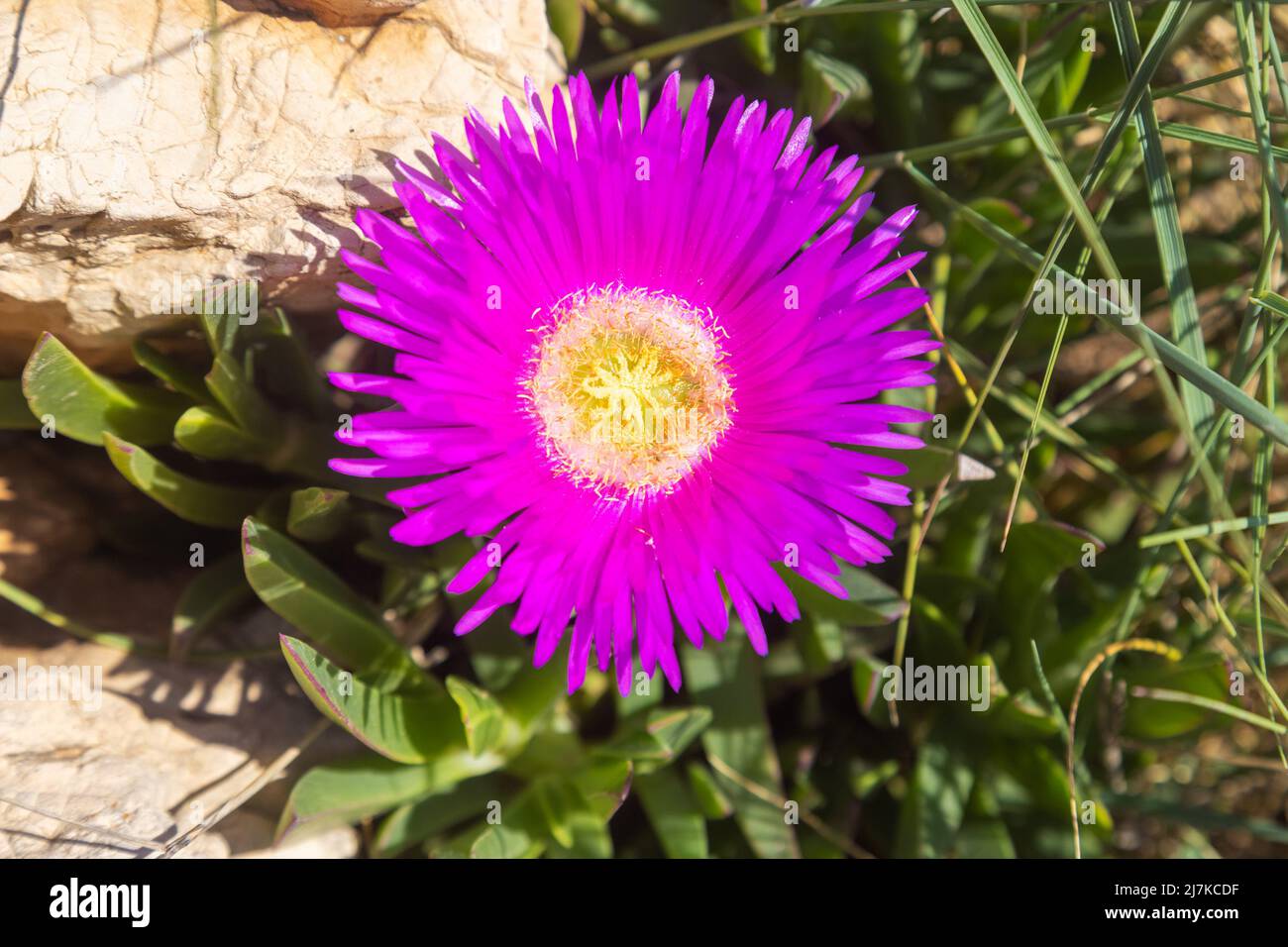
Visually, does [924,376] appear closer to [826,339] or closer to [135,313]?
[826,339]

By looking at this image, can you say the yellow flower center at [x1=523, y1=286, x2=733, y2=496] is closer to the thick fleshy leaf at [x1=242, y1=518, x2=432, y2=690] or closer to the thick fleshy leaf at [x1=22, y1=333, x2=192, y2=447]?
the thick fleshy leaf at [x1=242, y1=518, x2=432, y2=690]

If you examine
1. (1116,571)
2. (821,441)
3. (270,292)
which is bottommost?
(1116,571)

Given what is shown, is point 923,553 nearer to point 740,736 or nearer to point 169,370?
point 740,736

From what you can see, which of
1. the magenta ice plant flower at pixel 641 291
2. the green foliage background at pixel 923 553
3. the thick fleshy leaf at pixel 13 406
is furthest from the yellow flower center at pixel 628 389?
the thick fleshy leaf at pixel 13 406

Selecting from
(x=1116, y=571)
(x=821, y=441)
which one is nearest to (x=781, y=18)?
(x=821, y=441)

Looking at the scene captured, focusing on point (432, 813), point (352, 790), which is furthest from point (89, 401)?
point (432, 813)

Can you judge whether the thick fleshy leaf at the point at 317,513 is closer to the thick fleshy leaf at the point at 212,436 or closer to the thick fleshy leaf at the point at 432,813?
the thick fleshy leaf at the point at 212,436

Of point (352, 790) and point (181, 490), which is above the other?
point (181, 490)
